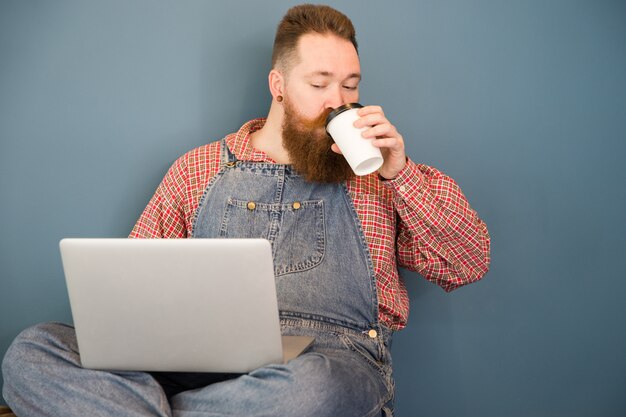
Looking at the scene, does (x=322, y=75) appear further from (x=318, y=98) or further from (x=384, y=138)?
(x=384, y=138)

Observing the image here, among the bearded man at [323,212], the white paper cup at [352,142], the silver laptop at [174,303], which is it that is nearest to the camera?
the silver laptop at [174,303]

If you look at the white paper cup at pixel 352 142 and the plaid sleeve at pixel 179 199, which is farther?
the plaid sleeve at pixel 179 199

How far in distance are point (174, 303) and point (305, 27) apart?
87cm

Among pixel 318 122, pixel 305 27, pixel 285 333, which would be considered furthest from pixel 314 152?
pixel 285 333

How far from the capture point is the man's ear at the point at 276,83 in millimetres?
1872

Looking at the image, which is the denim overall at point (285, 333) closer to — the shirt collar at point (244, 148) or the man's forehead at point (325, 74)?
the shirt collar at point (244, 148)

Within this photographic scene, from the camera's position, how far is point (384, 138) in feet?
5.15

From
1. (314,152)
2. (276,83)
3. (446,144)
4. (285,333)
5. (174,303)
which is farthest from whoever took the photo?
(446,144)

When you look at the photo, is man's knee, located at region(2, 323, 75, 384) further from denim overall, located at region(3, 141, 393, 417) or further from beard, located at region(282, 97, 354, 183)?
beard, located at region(282, 97, 354, 183)

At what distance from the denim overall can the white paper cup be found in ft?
0.78

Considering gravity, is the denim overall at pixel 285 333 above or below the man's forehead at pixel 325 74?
below

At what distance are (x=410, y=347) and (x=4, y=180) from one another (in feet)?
3.99

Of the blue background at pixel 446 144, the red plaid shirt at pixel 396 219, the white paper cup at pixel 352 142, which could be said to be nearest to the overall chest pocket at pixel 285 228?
the red plaid shirt at pixel 396 219

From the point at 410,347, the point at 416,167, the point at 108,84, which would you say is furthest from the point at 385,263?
the point at 108,84
